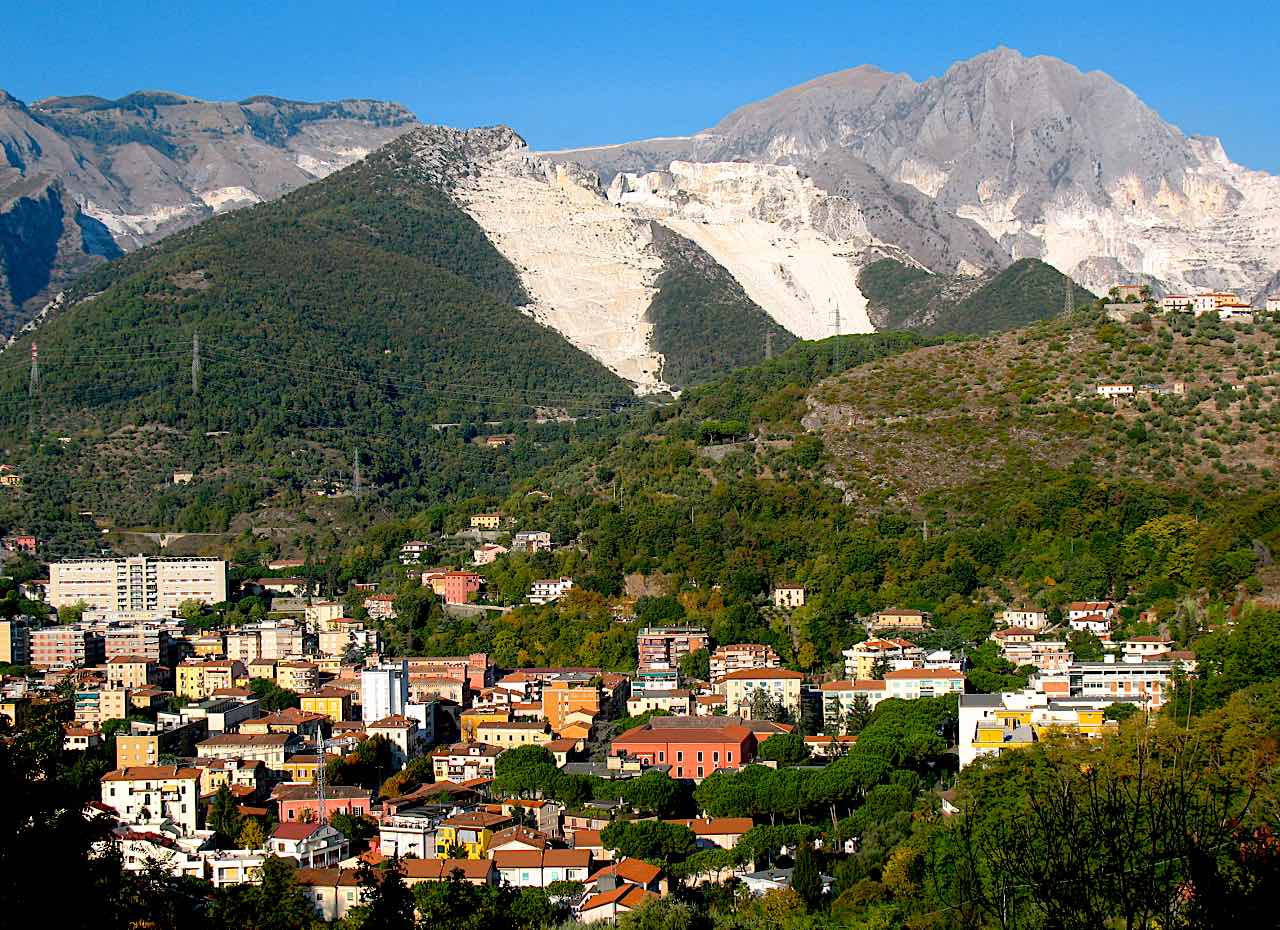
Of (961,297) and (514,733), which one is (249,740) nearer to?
(514,733)

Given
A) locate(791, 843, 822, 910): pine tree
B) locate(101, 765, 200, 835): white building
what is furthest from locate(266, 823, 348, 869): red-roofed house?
locate(791, 843, 822, 910): pine tree

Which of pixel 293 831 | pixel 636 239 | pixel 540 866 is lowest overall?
pixel 540 866

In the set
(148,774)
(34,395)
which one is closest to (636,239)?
(34,395)

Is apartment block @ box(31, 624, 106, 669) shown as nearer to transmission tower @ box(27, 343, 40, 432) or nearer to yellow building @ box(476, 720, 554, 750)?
yellow building @ box(476, 720, 554, 750)

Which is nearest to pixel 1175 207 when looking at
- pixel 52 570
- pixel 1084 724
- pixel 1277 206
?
pixel 1277 206

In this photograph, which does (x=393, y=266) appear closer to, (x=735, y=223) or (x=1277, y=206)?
(x=735, y=223)
